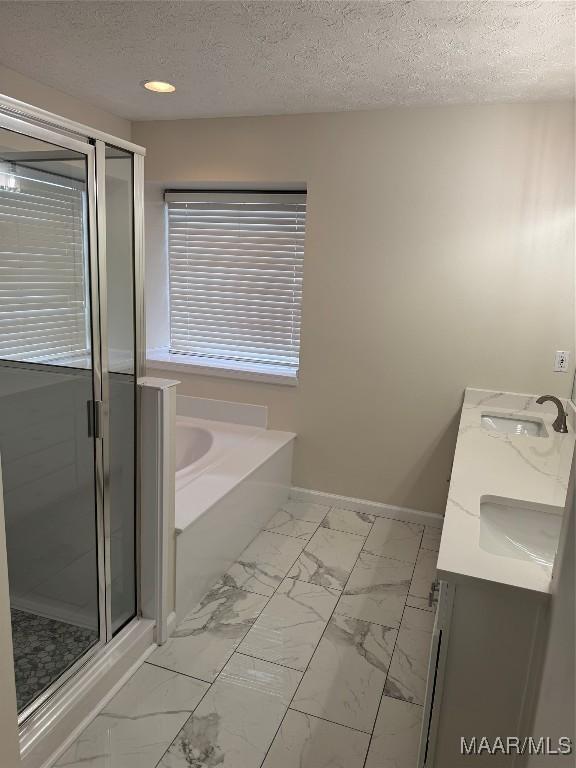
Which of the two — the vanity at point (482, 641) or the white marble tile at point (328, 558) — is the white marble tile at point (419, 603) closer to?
the white marble tile at point (328, 558)

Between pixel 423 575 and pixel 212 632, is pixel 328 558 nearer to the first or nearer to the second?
pixel 423 575

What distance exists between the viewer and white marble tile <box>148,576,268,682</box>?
213 cm

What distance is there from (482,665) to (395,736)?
699 mm

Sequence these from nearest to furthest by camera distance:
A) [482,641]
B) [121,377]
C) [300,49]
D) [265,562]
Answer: [482,641]
[121,377]
[300,49]
[265,562]

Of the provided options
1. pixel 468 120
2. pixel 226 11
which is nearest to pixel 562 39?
pixel 468 120

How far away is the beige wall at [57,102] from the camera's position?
2.66m

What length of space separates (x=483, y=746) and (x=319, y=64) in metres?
2.52

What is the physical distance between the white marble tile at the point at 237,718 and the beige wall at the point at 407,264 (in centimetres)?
158

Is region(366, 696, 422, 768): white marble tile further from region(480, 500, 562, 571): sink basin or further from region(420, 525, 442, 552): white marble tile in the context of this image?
region(420, 525, 442, 552): white marble tile

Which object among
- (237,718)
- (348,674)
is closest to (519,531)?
(348,674)

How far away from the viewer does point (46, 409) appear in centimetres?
187

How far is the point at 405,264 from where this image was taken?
3.12m

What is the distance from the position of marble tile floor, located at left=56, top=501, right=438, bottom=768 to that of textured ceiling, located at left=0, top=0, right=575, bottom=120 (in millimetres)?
2390

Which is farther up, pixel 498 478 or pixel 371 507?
pixel 498 478
